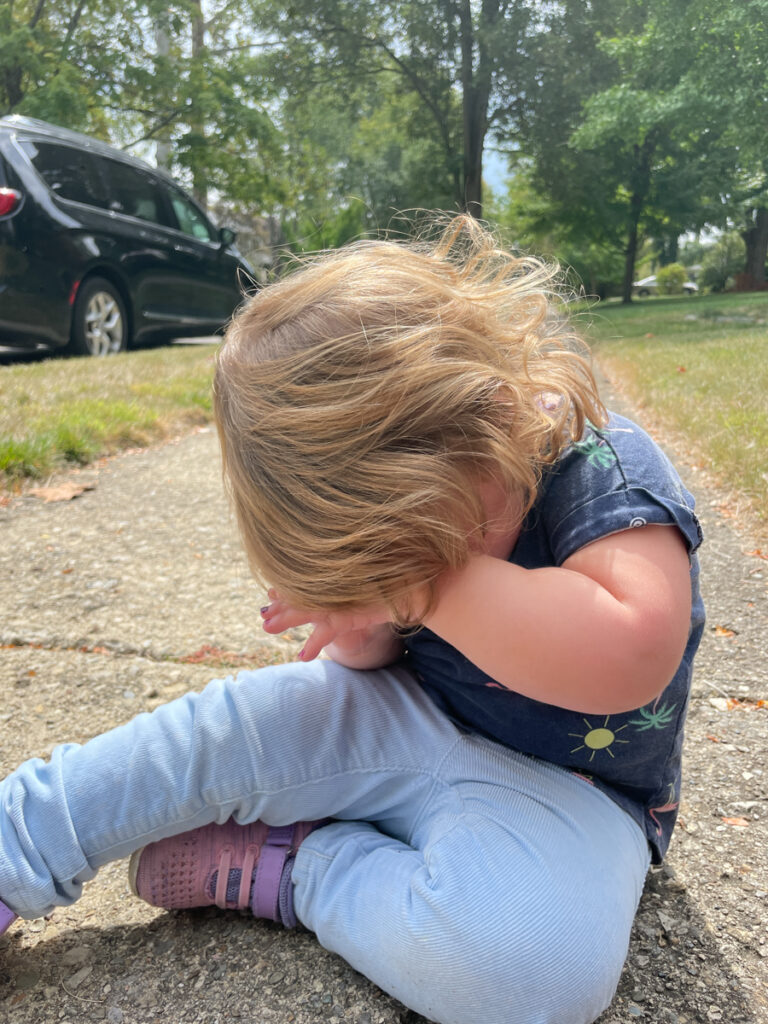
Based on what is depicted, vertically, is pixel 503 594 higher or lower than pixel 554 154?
lower

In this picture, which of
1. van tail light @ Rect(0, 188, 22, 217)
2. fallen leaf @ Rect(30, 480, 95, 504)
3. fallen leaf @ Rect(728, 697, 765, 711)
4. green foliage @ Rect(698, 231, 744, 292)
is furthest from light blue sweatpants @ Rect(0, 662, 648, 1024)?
green foliage @ Rect(698, 231, 744, 292)

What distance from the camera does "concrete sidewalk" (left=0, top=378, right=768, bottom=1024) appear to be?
98cm

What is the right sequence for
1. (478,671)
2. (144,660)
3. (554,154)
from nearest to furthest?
1. (478,671)
2. (144,660)
3. (554,154)

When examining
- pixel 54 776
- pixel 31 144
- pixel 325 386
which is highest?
pixel 31 144

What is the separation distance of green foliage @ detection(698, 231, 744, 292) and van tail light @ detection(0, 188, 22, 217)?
81.5ft

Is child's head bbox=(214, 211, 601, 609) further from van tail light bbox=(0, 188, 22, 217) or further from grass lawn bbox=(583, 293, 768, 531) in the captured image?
van tail light bbox=(0, 188, 22, 217)

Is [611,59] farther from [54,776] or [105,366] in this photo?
[54,776]

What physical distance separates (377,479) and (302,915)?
60 cm

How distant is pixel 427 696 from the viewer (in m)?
1.26

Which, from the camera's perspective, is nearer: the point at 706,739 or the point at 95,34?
the point at 706,739

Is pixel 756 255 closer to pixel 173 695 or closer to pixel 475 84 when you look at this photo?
pixel 475 84

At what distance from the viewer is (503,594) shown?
0.93m

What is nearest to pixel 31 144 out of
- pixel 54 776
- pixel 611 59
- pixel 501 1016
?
pixel 54 776

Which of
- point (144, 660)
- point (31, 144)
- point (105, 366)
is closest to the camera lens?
point (144, 660)
